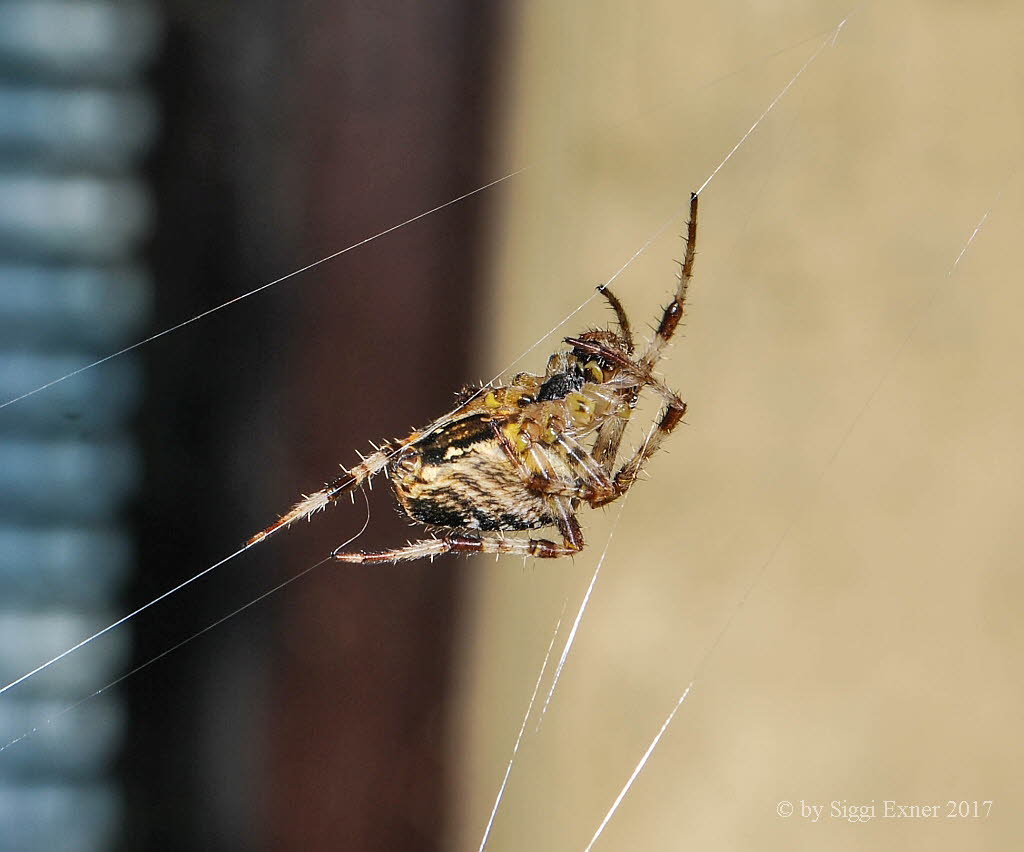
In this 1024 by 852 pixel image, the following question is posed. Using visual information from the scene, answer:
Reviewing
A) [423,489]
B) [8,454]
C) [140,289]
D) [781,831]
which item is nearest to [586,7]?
[140,289]

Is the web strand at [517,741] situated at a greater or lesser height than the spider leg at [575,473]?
lesser

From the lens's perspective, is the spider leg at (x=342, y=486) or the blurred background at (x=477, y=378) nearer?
Answer: the spider leg at (x=342, y=486)

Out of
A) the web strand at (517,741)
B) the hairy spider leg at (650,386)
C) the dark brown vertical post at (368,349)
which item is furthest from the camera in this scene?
the web strand at (517,741)

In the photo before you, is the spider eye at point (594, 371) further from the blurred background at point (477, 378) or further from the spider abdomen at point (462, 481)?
the blurred background at point (477, 378)

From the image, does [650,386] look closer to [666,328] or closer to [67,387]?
[666,328]

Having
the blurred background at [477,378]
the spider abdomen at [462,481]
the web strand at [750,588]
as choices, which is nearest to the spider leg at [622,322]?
the spider abdomen at [462,481]

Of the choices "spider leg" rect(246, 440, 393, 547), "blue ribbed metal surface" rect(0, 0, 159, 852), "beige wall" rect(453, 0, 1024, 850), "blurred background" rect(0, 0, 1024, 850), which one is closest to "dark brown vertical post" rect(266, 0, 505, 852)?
"blurred background" rect(0, 0, 1024, 850)

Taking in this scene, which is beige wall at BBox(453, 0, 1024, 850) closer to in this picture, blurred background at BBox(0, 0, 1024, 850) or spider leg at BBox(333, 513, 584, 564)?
blurred background at BBox(0, 0, 1024, 850)

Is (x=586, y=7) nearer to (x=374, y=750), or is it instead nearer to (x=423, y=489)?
(x=423, y=489)
